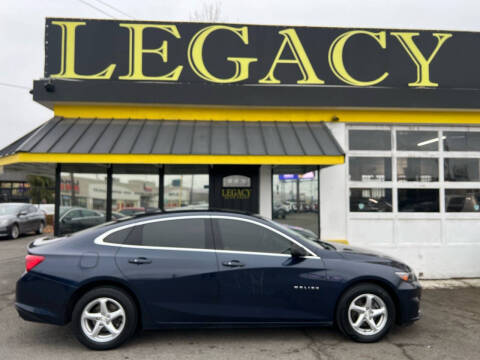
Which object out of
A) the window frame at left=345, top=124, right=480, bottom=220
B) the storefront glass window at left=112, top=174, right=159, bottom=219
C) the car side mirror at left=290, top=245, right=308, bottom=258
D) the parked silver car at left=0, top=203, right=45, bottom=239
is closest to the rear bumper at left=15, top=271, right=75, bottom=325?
the car side mirror at left=290, top=245, right=308, bottom=258

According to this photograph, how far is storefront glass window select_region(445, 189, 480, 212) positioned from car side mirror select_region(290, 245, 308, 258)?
550cm

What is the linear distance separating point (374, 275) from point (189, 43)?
6.24 meters

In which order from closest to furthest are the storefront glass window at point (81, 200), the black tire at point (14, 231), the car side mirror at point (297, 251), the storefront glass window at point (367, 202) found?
the car side mirror at point (297, 251) → the storefront glass window at point (81, 200) → the storefront glass window at point (367, 202) → the black tire at point (14, 231)

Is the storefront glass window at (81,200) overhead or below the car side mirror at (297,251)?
overhead

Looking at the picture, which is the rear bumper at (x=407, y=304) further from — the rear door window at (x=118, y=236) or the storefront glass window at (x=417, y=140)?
the storefront glass window at (x=417, y=140)

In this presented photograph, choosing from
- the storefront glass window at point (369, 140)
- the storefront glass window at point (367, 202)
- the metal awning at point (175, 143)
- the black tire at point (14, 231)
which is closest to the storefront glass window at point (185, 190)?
the metal awning at point (175, 143)

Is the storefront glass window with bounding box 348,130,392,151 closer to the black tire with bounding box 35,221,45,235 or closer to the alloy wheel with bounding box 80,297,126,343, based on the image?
the alloy wheel with bounding box 80,297,126,343

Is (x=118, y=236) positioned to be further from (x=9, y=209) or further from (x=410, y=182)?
(x=9, y=209)

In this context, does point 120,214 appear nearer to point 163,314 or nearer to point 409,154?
point 163,314

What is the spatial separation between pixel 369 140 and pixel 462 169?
216 centimetres

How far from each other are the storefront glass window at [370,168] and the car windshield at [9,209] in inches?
542

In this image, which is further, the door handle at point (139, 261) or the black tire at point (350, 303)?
the black tire at point (350, 303)

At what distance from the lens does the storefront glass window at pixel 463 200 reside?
8.45 m

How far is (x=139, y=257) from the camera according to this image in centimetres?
432
